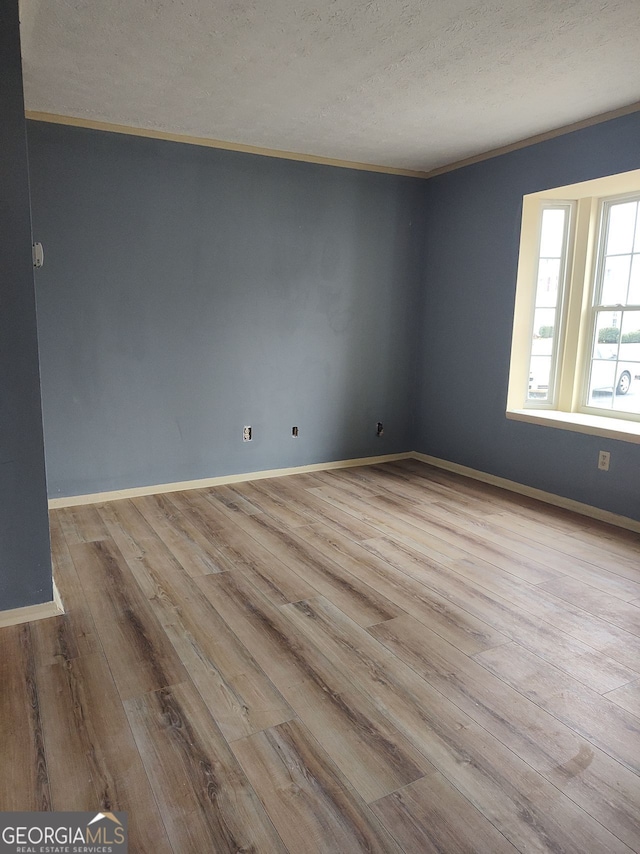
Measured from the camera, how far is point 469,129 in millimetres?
3748

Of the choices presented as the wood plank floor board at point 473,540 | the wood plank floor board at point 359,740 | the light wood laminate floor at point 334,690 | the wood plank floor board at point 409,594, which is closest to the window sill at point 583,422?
the light wood laminate floor at point 334,690

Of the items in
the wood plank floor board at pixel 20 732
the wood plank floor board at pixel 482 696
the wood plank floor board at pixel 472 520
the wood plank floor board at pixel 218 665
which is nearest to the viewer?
the wood plank floor board at pixel 20 732

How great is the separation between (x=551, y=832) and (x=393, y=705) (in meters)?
0.59

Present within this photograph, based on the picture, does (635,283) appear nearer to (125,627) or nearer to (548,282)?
(548,282)

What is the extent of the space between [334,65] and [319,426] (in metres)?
2.69

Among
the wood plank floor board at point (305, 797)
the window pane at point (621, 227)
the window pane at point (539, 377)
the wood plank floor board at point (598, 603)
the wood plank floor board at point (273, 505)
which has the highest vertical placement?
the window pane at point (621, 227)

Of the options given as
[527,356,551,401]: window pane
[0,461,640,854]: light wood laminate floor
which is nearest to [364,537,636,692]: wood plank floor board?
[0,461,640,854]: light wood laminate floor

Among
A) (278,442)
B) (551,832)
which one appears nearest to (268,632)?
(551,832)

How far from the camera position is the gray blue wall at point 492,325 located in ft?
11.9

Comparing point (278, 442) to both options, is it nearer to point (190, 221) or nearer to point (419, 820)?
point (190, 221)

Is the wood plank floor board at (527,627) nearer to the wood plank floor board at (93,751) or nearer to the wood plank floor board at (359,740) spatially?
the wood plank floor board at (359,740)

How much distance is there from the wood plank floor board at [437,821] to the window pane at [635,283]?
341 centimetres

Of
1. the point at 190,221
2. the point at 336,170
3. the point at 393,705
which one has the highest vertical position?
the point at 336,170

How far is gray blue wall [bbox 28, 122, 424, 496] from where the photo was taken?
3.72 m
